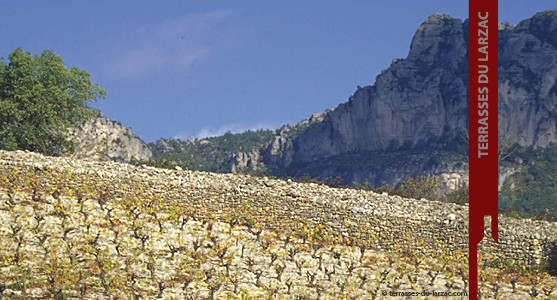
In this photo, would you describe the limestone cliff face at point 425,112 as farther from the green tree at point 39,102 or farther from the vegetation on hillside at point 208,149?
the green tree at point 39,102

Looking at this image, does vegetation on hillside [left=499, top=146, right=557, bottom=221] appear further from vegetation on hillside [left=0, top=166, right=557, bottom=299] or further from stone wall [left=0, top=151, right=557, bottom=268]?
vegetation on hillside [left=0, top=166, right=557, bottom=299]

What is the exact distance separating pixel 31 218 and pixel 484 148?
50.4 ft

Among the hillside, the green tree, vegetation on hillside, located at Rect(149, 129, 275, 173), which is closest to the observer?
the hillside

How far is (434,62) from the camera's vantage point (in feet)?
498

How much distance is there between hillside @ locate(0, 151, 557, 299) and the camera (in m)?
15.1

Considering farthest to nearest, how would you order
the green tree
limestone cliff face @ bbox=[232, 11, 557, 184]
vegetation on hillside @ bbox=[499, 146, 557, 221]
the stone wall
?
limestone cliff face @ bbox=[232, 11, 557, 184], vegetation on hillside @ bbox=[499, 146, 557, 221], the green tree, the stone wall

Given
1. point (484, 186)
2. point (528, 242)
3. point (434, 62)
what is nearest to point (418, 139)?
point (434, 62)

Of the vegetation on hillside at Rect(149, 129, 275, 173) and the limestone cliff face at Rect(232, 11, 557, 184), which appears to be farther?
the vegetation on hillside at Rect(149, 129, 275, 173)

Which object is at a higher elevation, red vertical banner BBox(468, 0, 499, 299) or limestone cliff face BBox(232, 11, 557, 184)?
limestone cliff face BBox(232, 11, 557, 184)

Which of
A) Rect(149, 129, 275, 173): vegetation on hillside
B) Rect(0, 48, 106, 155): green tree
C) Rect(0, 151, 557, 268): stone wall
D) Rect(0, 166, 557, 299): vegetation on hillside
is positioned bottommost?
Rect(0, 166, 557, 299): vegetation on hillside

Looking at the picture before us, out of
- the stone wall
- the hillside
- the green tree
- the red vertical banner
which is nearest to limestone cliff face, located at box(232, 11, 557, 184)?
the green tree

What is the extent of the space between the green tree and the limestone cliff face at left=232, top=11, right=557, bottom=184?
96915mm

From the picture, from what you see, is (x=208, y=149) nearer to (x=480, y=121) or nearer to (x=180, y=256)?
(x=180, y=256)

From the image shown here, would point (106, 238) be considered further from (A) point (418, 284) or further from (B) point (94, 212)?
(A) point (418, 284)
